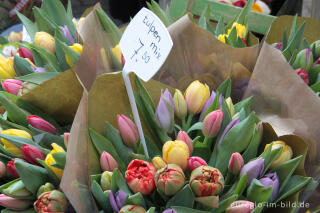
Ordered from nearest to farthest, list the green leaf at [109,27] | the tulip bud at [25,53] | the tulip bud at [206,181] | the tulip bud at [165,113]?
the tulip bud at [206,181]
the tulip bud at [165,113]
the green leaf at [109,27]
the tulip bud at [25,53]

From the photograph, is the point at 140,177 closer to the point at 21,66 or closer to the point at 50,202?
the point at 50,202

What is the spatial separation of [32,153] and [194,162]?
219 millimetres

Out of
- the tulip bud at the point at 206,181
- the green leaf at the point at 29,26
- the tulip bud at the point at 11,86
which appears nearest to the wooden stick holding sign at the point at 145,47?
the tulip bud at the point at 206,181

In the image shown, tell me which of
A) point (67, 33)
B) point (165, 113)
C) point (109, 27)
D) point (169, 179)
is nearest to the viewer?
point (169, 179)

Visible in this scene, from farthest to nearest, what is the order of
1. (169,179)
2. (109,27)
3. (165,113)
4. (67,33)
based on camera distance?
1. (67,33)
2. (109,27)
3. (165,113)
4. (169,179)

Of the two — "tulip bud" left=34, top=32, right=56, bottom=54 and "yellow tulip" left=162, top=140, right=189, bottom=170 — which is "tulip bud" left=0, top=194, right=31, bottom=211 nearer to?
"yellow tulip" left=162, top=140, right=189, bottom=170

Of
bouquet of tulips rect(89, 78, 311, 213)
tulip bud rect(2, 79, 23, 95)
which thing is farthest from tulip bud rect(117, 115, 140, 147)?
tulip bud rect(2, 79, 23, 95)

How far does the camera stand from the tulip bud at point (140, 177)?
0.47 meters

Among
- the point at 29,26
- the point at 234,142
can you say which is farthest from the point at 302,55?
the point at 29,26

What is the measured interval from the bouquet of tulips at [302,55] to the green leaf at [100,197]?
0.35m

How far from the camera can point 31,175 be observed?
0.51 meters

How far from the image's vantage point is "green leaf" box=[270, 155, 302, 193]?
0.49m

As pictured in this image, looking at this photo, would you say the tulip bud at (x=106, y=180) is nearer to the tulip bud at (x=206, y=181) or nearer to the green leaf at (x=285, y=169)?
the tulip bud at (x=206, y=181)

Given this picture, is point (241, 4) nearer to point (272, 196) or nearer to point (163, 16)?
point (163, 16)
